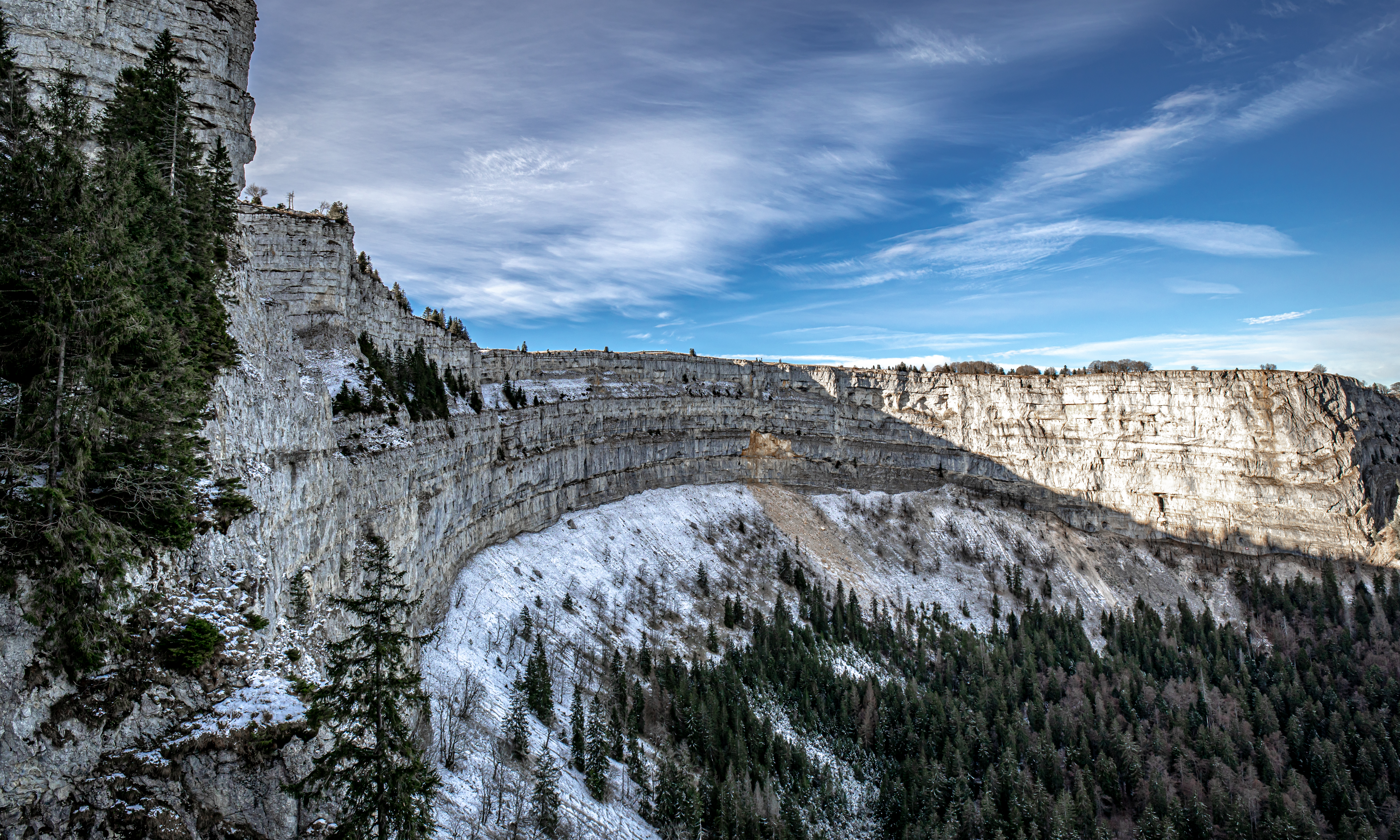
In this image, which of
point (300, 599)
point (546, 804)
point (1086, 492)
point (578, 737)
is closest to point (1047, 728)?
point (578, 737)

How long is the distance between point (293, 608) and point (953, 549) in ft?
294

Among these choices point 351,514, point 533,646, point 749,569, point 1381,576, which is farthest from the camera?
point 1381,576

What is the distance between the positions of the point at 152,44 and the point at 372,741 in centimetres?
3985

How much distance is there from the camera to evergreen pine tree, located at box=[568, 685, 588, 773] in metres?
40.3

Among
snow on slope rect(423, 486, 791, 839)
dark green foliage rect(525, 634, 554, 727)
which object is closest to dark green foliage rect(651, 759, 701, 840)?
snow on slope rect(423, 486, 791, 839)

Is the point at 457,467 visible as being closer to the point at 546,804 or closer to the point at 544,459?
the point at 544,459

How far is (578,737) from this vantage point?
135 feet

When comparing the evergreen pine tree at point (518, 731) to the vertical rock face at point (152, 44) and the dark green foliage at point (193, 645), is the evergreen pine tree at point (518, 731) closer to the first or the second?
the dark green foliage at point (193, 645)

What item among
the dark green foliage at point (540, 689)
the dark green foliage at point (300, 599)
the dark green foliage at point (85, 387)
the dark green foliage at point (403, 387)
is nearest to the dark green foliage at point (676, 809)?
the dark green foliage at point (540, 689)

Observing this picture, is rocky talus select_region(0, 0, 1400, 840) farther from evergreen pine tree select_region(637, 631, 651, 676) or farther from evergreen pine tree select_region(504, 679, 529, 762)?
evergreen pine tree select_region(637, 631, 651, 676)

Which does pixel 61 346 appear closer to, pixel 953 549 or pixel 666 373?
pixel 666 373

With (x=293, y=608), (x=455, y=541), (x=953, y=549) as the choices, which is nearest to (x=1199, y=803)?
(x=953, y=549)

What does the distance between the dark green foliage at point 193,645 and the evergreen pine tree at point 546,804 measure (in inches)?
765

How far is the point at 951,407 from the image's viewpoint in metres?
112
